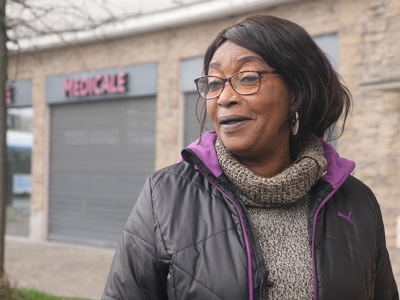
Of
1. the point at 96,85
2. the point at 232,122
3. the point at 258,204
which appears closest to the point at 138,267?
the point at 258,204

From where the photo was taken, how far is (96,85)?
43.1 ft

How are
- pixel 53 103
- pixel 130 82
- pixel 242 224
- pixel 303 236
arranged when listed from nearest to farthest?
pixel 242 224, pixel 303 236, pixel 130 82, pixel 53 103

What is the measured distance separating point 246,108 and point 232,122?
6 cm

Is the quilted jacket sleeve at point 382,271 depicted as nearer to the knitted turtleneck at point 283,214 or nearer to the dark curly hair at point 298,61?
the knitted turtleneck at point 283,214

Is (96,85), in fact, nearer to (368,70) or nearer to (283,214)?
(368,70)

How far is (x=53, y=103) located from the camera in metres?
14.4

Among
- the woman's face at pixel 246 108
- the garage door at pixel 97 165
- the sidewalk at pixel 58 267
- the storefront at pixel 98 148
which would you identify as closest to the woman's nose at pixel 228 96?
the woman's face at pixel 246 108

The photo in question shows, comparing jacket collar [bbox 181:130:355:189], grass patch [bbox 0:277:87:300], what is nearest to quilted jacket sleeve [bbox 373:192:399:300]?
jacket collar [bbox 181:130:355:189]

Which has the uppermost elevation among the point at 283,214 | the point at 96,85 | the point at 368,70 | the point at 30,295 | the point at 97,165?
the point at 96,85

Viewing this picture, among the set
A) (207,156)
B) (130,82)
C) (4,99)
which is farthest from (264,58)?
(130,82)

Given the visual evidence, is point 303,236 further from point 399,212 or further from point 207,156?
point 399,212

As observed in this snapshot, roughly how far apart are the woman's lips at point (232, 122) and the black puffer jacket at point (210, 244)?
11cm

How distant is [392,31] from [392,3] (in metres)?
0.38

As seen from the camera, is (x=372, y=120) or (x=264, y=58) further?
(x=372, y=120)
